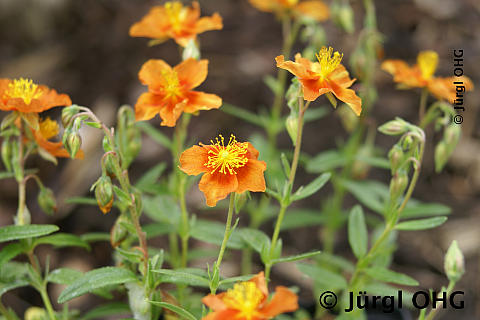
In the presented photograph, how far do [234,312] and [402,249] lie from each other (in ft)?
8.02

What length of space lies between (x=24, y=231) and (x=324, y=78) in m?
1.17

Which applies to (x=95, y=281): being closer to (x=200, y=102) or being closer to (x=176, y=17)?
(x=200, y=102)

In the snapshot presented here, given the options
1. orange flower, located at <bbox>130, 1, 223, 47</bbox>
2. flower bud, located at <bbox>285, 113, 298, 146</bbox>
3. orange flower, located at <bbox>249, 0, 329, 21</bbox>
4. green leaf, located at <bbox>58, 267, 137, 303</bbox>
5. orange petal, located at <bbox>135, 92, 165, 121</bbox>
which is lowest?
green leaf, located at <bbox>58, 267, 137, 303</bbox>

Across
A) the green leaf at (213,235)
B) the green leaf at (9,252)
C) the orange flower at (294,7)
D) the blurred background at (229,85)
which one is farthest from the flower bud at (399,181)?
the blurred background at (229,85)

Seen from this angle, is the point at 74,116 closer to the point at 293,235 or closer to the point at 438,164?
the point at 438,164

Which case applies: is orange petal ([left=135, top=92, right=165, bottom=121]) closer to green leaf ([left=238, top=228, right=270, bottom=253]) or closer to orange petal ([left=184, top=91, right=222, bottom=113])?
orange petal ([left=184, top=91, right=222, bottom=113])

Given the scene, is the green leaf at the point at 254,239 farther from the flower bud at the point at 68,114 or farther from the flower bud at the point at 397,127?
the flower bud at the point at 68,114

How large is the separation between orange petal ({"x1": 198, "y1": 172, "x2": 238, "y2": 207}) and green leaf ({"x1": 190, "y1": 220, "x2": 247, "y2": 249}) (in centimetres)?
49

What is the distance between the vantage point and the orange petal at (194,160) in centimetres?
177

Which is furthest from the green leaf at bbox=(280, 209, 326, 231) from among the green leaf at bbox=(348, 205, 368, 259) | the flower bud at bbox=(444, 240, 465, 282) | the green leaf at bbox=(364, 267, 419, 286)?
the flower bud at bbox=(444, 240, 465, 282)

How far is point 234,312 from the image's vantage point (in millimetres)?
1538

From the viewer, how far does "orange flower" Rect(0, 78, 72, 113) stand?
1907 millimetres

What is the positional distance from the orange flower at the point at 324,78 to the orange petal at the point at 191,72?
0.39 meters

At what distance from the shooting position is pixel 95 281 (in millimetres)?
1860
